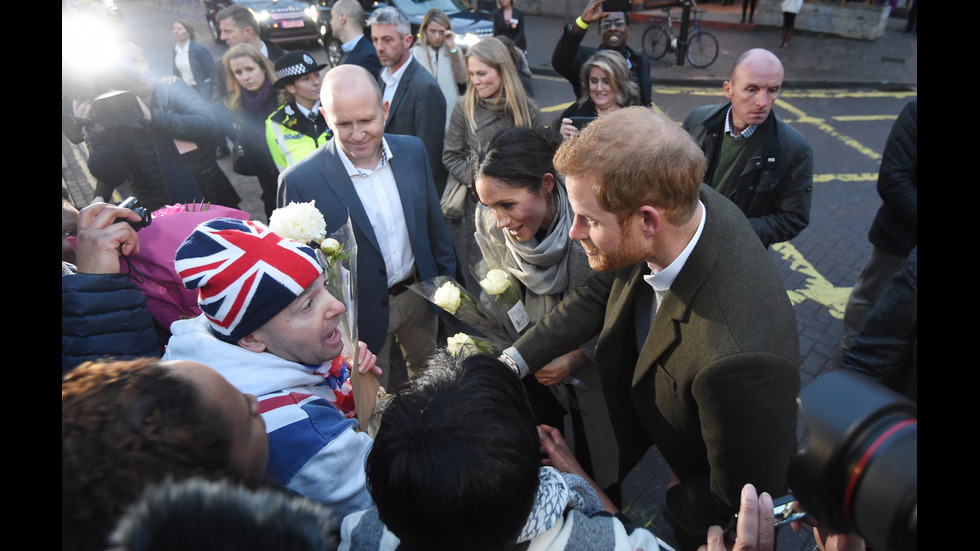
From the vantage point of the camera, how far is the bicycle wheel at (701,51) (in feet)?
36.3

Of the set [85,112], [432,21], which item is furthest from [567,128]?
[85,112]

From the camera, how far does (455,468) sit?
3.52 ft

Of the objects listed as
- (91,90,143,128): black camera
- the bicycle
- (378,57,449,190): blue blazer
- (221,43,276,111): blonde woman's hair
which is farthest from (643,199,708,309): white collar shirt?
the bicycle

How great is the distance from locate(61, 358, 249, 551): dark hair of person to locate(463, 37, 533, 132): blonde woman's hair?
140 inches

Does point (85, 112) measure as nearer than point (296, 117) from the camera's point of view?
Yes

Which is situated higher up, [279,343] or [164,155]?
[164,155]

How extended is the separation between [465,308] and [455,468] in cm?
155

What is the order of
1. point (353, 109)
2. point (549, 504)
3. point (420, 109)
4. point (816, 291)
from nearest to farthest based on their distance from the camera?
point (549, 504), point (353, 109), point (420, 109), point (816, 291)

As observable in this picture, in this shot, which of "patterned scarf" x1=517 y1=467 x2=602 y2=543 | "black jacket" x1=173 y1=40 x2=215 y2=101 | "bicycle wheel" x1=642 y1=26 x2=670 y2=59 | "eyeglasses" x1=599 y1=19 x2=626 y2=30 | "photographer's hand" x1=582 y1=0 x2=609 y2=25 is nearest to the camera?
"patterned scarf" x1=517 y1=467 x2=602 y2=543

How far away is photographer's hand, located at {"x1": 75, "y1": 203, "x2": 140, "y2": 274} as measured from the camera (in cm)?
191

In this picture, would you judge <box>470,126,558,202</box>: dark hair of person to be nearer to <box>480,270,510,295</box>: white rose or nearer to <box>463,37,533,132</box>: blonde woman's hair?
<box>480,270,510,295</box>: white rose

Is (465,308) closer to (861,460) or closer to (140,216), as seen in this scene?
(140,216)

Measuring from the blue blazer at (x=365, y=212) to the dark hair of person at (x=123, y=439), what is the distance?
195cm

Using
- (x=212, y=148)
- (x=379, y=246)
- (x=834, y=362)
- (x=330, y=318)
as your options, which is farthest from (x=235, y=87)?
(x=834, y=362)
